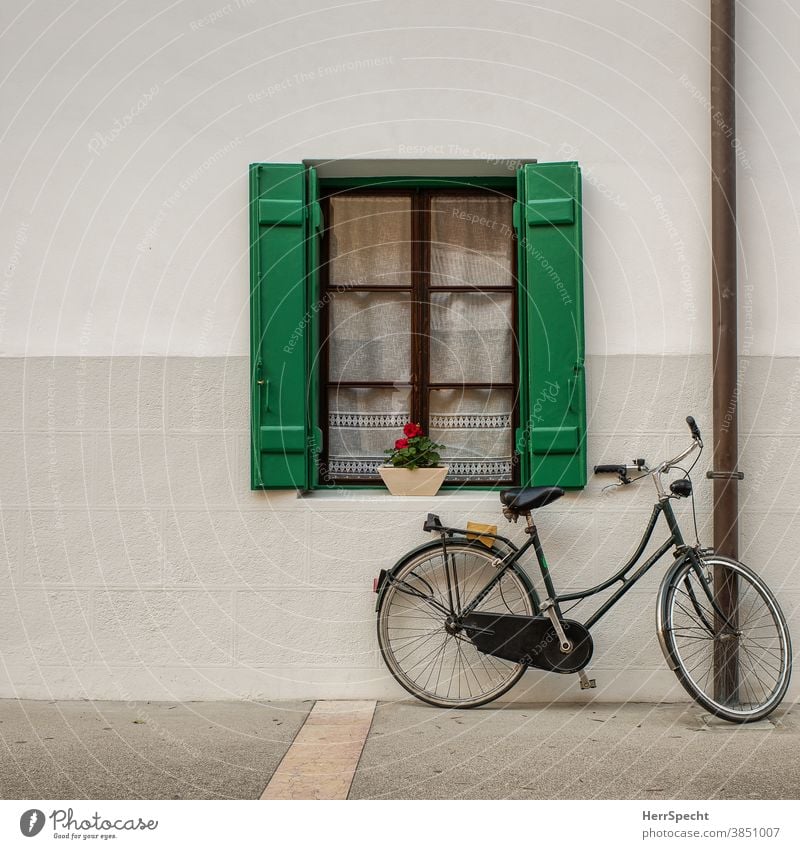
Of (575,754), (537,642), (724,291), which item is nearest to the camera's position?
(575,754)

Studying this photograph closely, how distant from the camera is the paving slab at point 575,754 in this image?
136 inches

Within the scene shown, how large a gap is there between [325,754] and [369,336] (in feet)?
7.02

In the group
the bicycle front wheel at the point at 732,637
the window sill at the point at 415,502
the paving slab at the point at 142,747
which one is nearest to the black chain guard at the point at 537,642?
the bicycle front wheel at the point at 732,637

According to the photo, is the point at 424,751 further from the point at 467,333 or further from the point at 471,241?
the point at 471,241

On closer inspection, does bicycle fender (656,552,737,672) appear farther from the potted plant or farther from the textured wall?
the potted plant

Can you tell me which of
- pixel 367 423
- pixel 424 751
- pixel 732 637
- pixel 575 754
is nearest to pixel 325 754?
pixel 424 751

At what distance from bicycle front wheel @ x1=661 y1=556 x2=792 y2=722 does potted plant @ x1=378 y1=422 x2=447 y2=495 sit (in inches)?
48.4

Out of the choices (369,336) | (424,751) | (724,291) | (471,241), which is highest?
(471,241)

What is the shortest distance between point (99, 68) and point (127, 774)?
3.37m

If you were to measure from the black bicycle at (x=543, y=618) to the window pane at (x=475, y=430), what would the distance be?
440 millimetres

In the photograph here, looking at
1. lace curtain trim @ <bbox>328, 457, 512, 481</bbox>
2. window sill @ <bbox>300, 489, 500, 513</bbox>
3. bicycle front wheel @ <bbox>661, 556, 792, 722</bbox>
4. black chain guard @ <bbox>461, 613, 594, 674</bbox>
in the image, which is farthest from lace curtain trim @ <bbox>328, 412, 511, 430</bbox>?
bicycle front wheel @ <bbox>661, 556, 792, 722</bbox>

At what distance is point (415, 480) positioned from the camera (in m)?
4.78

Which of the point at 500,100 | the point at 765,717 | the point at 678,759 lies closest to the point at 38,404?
the point at 500,100

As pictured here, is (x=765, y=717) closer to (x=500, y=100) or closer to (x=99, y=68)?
(x=500, y=100)
